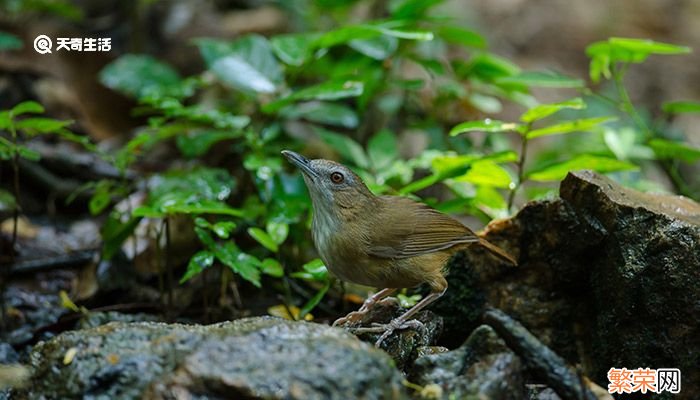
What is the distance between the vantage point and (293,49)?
5109 mm

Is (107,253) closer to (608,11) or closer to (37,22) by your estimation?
(37,22)

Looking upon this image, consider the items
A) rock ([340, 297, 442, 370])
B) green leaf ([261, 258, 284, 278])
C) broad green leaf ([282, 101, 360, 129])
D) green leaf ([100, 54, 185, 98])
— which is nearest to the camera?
rock ([340, 297, 442, 370])

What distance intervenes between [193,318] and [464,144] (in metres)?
2.44

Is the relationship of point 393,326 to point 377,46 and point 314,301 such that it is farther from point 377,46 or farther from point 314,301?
point 377,46

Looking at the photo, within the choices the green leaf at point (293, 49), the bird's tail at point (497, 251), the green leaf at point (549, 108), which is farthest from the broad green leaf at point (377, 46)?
the bird's tail at point (497, 251)

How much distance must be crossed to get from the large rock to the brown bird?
0.78 ft

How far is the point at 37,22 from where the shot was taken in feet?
25.5

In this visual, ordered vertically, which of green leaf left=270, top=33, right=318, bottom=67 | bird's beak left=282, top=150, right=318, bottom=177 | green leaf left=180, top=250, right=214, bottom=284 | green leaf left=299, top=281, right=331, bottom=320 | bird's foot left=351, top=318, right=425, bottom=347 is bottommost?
green leaf left=299, top=281, right=331, bottom=320

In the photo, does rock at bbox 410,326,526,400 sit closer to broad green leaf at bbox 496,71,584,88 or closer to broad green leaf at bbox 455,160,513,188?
broad green leaf at bbox 455,160,513,188

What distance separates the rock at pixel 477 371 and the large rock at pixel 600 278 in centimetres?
103

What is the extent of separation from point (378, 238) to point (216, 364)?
1244mm

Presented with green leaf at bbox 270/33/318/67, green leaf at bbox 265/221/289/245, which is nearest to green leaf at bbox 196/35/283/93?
green leaf at bbox 270/33/318/67

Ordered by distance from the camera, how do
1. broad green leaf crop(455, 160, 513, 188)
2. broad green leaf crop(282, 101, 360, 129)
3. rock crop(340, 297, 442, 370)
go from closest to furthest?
1. rock crop(340, 297, 442, 370)
2. broad green leaf crop(455, 160, 513, 188)
3. broad green leaf crop(282, 101, 360, 129)

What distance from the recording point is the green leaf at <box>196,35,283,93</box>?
16.7ft
